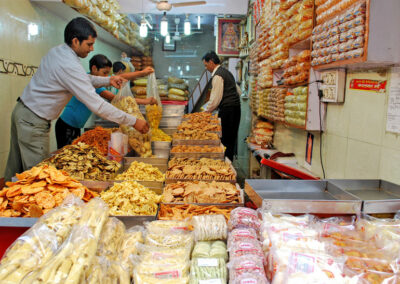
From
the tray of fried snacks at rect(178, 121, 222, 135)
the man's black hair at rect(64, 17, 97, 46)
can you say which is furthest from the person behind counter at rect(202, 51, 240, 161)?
the man's black hair at rect(64, 17, 97, 46)

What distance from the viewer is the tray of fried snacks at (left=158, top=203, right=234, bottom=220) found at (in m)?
1.81

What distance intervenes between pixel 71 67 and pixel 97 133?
910mm

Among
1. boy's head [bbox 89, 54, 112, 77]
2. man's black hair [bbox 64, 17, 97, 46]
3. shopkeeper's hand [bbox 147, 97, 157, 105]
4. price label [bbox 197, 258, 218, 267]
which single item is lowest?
price label [bbox 197, 258, 218, 267]

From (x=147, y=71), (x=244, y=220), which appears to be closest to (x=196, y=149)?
(x=147, y=71)

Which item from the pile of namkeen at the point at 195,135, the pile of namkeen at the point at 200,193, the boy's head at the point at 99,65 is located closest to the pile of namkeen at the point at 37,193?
the pile of namkeen at the point at 200,193

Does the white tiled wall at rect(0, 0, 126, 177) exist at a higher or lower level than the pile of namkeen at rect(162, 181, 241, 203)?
higher

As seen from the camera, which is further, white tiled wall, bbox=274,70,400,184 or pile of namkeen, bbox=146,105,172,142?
pile of namkeen, bbox=146,105,172,142

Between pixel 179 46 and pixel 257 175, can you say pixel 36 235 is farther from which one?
pixel 179 46

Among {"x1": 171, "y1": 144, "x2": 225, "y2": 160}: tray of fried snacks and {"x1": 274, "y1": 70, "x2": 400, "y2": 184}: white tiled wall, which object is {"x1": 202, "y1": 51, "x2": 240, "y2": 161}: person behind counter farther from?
{"x1": 274, "y1": 70, "x2": 400, "y2": 184}: white tiled wall

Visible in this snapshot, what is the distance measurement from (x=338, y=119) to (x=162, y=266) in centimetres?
226

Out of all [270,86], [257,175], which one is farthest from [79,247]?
[257,175]

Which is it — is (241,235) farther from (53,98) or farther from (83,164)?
(53,98)

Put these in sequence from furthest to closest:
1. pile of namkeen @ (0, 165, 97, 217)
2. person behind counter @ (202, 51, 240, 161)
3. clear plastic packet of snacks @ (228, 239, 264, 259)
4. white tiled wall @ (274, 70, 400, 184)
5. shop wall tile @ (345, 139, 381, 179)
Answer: person behind counter @ (202, 51, 240, 161) < shop wall tile @ (345, 139, 381, 179) < white tiled wall @ (274, 70, 400, 184) < pile of namkeen @ (0, 165, 97, 217) < clear plastic packet of snacks @ (228, 239, 264, 259)

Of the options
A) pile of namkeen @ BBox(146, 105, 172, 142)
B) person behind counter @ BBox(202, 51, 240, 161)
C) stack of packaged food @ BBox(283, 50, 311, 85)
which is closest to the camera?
stack of packaged food @ BBox(283, 50, 311, 85)
